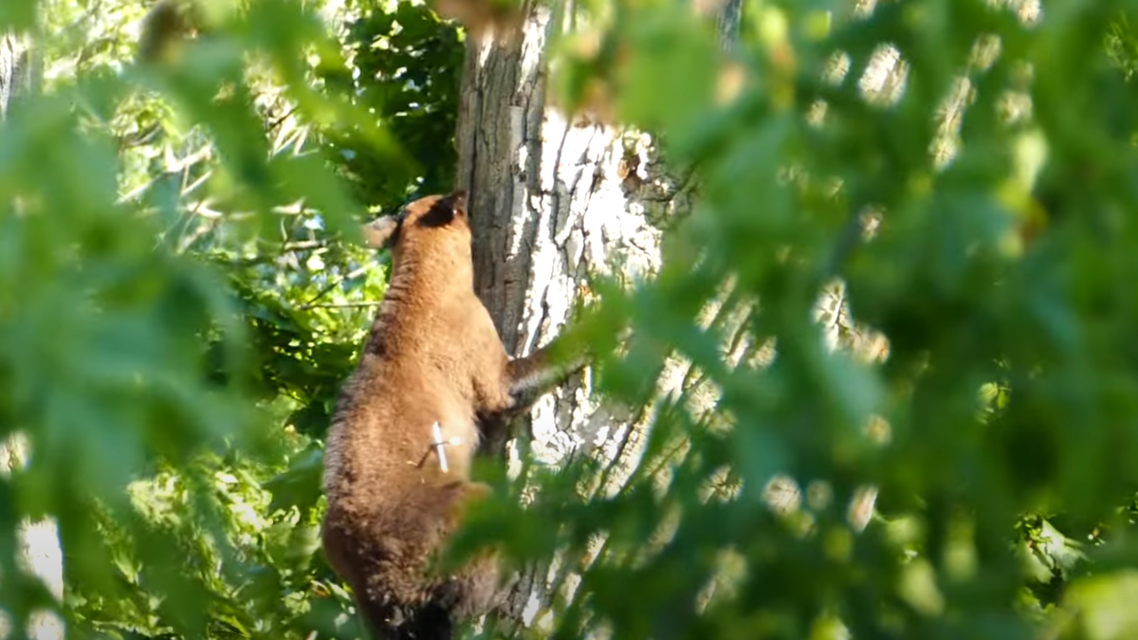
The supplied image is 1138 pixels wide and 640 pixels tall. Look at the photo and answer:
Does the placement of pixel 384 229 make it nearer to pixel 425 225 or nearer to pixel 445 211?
pixel 425 225

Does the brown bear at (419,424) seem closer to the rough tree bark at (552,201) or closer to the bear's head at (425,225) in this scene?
the bear's head at (425,225)

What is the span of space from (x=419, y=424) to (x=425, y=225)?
0.86 metres

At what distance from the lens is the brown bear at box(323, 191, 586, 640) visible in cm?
558

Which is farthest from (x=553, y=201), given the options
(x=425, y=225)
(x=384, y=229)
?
(x=384, y=229)

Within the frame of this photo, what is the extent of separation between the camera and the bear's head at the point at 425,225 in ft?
19.9

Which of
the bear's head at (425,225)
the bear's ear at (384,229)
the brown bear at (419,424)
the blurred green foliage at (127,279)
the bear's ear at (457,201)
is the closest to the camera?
the blurred green foliage at (127,279)

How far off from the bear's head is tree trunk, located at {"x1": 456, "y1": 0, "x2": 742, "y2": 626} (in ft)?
1.43

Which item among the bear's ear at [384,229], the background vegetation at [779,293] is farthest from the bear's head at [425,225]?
the background vegetation at [779,293]

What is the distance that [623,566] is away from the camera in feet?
7.04

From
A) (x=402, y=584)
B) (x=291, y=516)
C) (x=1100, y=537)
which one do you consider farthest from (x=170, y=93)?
(x=291, y=516)

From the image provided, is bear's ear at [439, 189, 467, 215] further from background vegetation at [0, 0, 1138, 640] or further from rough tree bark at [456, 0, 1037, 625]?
background vegetation at [0, 0, 1138, 640]

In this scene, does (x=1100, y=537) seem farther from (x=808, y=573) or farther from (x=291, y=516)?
(x=291, y=516)

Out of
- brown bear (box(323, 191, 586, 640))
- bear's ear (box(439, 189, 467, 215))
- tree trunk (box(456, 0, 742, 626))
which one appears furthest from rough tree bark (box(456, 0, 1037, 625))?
bear's ear (box(439, 189, 467, 215))

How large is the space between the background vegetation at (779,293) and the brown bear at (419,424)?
9.50ft
